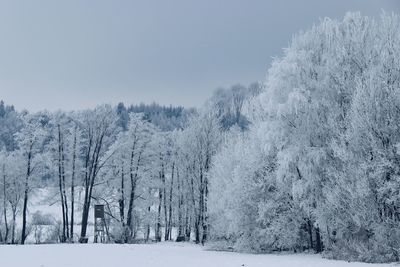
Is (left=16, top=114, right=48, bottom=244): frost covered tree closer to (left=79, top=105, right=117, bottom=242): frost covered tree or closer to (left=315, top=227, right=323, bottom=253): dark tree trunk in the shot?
(left=79, top=105, right=117, bottom=242): frost covered tree

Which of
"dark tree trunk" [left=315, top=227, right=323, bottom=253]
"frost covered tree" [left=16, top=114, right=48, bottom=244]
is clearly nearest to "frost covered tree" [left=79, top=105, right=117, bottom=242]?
"frost covered tree" [left=16, top=114, right=48, bottom=244]

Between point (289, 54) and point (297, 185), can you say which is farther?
point (289, 54)

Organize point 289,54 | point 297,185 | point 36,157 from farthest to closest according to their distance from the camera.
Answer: point 36,157 → point 289,54 → point 297,185

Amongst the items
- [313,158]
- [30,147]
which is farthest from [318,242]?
[30,147]

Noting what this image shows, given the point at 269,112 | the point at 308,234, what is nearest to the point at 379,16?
the point at 269,112

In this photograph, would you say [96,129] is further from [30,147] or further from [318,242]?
[318,242]

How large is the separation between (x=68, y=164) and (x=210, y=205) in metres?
16.5

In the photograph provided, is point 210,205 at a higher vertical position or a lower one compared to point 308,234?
higher

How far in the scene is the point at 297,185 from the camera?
2684cm

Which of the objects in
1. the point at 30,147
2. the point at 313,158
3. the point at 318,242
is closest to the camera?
the point at 313,158

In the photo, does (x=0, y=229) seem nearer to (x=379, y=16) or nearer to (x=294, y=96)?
(x=294, y=96)

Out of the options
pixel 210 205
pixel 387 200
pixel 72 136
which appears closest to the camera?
pixel 387 200

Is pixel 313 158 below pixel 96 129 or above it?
below

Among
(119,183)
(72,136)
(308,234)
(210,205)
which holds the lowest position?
(308,234)
